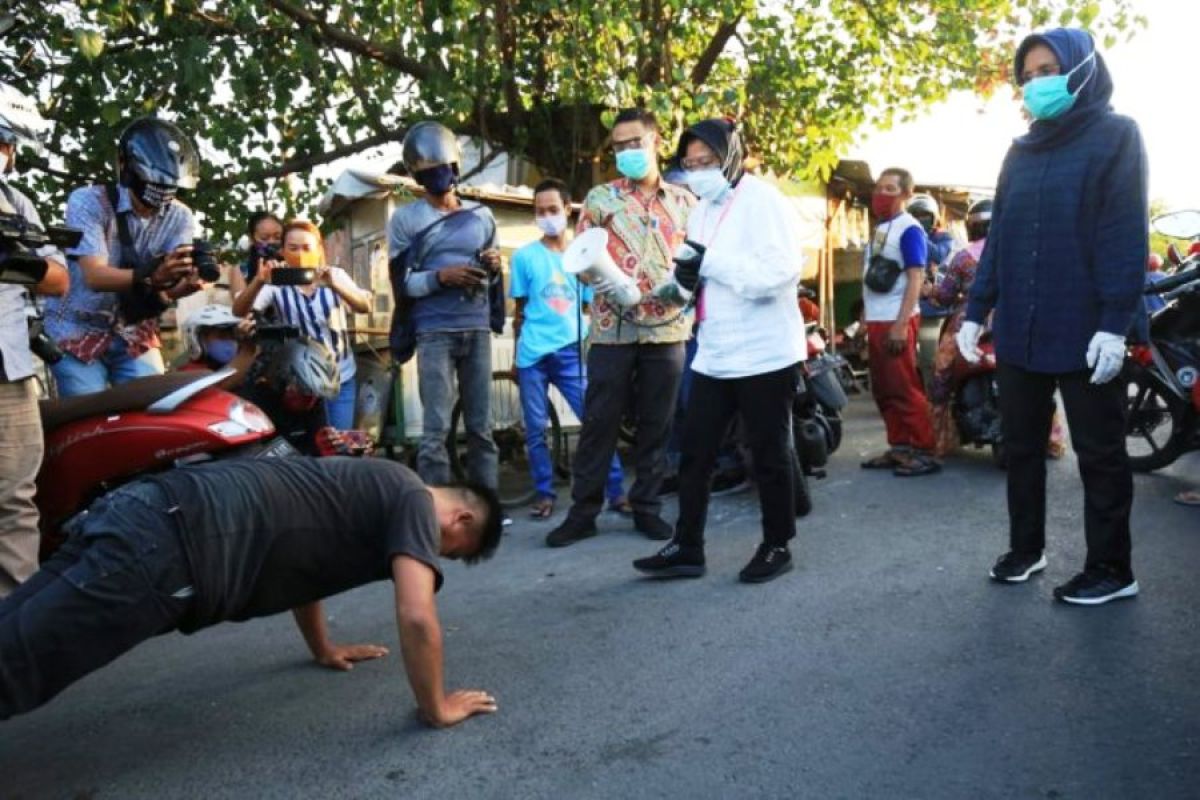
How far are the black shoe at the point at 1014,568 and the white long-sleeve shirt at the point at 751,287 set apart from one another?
3.67 feet

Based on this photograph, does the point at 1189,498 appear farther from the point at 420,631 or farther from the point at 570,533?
the point at 420,631

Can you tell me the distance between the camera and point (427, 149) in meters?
5.07

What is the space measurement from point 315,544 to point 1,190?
5.05 ft

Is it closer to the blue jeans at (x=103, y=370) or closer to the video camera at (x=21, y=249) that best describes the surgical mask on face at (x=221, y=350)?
the blue jeans at (x=103, y=370)

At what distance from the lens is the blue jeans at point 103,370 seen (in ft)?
12.5

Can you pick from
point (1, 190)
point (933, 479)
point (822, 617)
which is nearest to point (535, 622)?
point (822, 617)

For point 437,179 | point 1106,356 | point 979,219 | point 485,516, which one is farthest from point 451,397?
point 979,219

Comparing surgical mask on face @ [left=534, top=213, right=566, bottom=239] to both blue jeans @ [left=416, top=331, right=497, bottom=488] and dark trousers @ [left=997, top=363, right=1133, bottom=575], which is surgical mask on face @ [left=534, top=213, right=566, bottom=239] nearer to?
blue jeans @ [left=416, top=331, right=497, bottom=488]

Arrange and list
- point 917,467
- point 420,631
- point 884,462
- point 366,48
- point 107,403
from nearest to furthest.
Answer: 1. point 420,631
2. point 107,403
3. point 917,467
4. point 884,462
5. point 366,48

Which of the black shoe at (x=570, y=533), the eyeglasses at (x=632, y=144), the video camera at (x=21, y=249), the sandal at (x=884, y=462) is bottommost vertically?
the sandal at (x=884, y=462)

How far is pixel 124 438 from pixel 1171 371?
5.07m

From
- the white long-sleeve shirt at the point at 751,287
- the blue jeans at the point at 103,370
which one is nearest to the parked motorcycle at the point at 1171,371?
the white long-sleeve shirt at the point at 751,287

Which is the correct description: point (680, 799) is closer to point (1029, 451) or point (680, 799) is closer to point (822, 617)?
point (822, 617)

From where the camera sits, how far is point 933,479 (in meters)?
5.95
